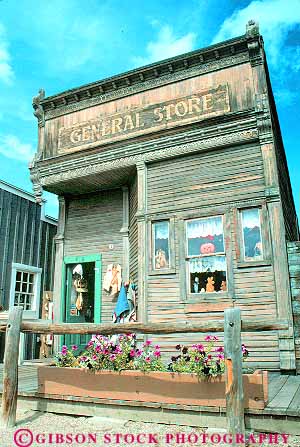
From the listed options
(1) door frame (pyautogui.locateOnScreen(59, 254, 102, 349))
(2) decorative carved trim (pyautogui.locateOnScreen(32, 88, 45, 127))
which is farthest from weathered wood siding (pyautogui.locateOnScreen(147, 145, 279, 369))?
(2) decorative carved trim (pyautogui.locateOnScreen(32, 88, 45, 127))

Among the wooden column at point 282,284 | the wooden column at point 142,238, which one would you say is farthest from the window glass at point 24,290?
the wooden column at point 282,284

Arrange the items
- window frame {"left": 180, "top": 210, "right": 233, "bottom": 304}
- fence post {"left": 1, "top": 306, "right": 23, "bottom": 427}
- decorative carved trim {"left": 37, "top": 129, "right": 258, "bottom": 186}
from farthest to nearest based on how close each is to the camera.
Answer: decorative carved trim {"left": 37, "top": 129, "right": 258, "bottom": 186} < window frame {"left": 180, "top": 210, "right": 233, "bottom": 304} < fence post {"left": 1, "top": 306, "right": 23, "bottom": 427}

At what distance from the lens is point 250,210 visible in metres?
8.79

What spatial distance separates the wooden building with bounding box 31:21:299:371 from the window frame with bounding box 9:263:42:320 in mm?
1144

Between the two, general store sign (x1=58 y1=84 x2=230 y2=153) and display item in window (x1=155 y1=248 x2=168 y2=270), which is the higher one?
general store sign (x1=58 y1=84 x2=230 y2=153)

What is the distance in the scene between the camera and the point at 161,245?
379 inches

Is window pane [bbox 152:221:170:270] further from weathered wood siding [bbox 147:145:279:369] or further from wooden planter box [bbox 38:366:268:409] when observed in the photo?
wooden planter box [bbox 38:366:268:409]

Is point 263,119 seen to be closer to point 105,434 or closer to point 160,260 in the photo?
point 160,260

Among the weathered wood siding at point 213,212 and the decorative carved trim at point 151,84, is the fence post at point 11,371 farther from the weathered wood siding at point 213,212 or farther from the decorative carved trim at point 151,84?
the decorative carved trim at point 151,84

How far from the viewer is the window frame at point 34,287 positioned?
1181 cm

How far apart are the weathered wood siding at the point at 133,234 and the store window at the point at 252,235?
9.65ft

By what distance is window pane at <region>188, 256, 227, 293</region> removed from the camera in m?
8.77

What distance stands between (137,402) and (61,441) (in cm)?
115

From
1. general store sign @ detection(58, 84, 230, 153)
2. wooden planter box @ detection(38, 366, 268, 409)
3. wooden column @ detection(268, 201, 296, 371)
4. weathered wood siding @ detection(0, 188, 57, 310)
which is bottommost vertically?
wooden planter box @ detection(38, 366, 268, 409)
